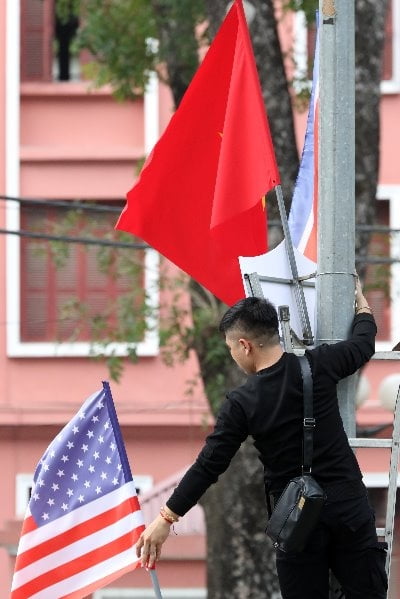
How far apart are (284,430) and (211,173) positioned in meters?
1.86

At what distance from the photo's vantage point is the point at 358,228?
44.6 ft

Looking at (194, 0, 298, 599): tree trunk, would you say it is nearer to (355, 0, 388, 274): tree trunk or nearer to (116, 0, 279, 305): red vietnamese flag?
(355, 0, 388, 274): tree trunk

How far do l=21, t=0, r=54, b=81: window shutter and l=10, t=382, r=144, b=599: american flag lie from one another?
1367 centimetres

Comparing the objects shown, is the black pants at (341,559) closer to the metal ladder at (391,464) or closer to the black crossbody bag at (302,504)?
the black crossbody bag at (302,504)

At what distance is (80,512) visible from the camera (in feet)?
24.2

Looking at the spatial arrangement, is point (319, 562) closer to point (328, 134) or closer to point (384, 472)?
point (328, 134)

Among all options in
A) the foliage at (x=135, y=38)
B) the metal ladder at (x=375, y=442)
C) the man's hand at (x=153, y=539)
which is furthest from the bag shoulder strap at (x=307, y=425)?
the foliage at (x=135, y=38)

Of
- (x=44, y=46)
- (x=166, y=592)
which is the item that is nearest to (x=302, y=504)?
(x=166, y=592)

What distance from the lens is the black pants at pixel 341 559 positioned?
6.16 metres

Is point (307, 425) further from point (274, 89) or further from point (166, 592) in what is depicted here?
point (166, 592)

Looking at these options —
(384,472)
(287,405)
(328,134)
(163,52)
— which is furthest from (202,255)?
(384,472)

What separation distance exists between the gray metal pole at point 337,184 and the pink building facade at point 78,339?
13304 millimetres

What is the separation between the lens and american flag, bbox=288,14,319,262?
7609 mm

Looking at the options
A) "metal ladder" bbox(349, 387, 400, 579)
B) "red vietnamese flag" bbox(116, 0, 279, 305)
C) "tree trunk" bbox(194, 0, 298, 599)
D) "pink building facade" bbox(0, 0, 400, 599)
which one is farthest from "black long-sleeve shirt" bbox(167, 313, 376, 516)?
"pink building facade" bbox(0, 0, 400, 599)
